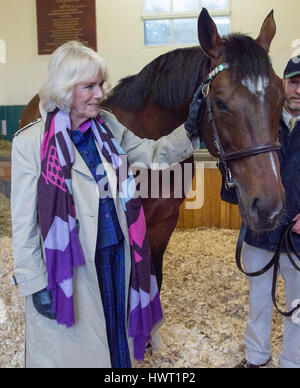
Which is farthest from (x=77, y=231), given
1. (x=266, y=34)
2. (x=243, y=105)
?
(x=266, y=34)

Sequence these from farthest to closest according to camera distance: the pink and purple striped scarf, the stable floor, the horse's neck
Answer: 1. the stable floor
2. the horse's neck
3. the pink and purple striped scarf

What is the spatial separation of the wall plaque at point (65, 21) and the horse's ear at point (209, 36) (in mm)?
3624

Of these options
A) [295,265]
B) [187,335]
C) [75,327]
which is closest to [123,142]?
[75,327]

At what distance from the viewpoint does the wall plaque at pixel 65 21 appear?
4.51 m

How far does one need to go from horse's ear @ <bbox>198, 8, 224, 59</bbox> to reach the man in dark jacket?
382 millimetres

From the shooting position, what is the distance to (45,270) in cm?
122

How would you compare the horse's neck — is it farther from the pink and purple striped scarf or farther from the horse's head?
the pink and purple striped scarf

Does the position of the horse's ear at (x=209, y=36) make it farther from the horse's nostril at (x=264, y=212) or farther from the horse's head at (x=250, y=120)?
the horse's nostril at (x=264, y=212)

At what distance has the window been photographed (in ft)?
14.2

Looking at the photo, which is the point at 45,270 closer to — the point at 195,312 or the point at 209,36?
the point at 209,36

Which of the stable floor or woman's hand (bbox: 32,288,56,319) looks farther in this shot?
the stable floor

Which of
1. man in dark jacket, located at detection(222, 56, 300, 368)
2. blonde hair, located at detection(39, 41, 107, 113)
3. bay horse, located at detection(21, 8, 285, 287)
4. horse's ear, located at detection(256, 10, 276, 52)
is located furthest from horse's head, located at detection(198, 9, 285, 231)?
blonde hair, located at detection(39, 41, 107, 113)

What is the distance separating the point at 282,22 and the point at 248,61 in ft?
11.8

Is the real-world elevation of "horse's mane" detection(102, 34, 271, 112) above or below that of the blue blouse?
above
